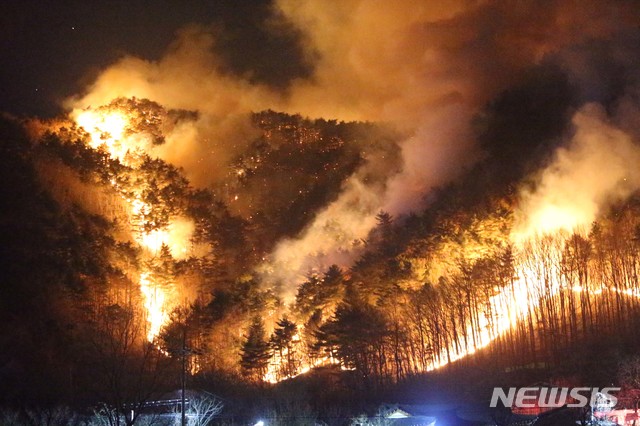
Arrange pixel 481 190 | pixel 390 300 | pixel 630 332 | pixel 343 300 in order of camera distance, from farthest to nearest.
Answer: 1. pixel 481 190
2. pixel 343 300
3. pixel 390 300
4. pixel 630 332

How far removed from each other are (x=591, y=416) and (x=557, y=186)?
30909 mm

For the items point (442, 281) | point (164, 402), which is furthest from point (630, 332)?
point (164, 402)

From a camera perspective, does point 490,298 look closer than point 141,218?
Yes

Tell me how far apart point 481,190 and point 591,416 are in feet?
128

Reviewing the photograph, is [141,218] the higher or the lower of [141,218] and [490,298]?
the higher

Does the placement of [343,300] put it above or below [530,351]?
above

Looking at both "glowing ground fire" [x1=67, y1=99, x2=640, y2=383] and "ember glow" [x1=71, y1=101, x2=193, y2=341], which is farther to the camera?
"ember glow" [x1=71, y1=101, x2=193, y2=341]

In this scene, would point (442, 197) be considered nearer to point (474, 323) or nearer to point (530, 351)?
point (474, 323)

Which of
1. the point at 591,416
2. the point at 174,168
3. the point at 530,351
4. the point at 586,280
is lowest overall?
the point at 591,416

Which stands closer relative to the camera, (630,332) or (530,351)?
(630,332)

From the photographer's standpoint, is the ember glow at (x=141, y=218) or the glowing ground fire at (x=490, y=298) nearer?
the glowing ground fire at (x=490, y=298)

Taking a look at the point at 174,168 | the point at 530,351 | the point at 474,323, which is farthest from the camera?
the point at 174,168

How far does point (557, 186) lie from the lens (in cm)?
5831

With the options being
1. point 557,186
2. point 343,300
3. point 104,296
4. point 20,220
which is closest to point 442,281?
point 343,300
